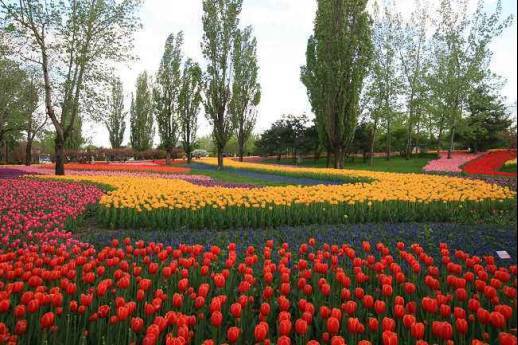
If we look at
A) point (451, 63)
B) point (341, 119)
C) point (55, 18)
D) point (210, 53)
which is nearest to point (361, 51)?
point (341, 119)

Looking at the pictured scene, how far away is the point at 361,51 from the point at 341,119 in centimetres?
474

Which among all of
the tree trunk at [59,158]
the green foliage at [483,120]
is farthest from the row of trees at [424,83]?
the tree trunk at [59,158]

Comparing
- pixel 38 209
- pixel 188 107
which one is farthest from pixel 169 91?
pixel 38 209

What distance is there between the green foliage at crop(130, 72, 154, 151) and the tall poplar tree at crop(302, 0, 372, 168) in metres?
35.1

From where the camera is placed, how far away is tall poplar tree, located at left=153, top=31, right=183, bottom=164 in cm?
4122

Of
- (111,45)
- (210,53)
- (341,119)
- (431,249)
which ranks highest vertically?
(210,53)

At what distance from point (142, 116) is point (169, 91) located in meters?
17.5

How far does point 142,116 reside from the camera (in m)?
57.7

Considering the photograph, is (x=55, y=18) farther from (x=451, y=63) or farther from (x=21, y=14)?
(x=451, y=63)

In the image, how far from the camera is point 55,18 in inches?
786

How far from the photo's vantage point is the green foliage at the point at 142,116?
5650 centimetres

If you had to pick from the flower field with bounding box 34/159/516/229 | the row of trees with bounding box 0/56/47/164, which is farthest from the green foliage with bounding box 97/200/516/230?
the row of trees with bounding box 0/56/47/164

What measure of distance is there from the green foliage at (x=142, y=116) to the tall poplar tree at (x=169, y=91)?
1489 centimetres

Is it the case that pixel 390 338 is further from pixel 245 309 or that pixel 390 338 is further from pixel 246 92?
pixel 246 92
